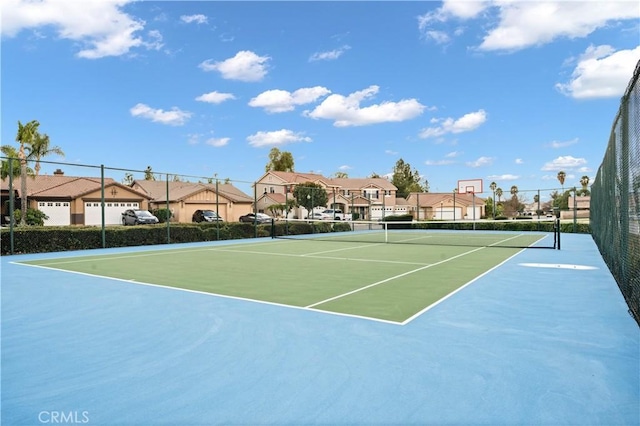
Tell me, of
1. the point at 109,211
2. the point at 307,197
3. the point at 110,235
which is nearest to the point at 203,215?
the point at 109,211

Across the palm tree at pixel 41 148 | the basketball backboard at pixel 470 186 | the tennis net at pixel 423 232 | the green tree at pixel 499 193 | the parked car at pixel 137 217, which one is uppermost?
the palm tree at pixel 41 148

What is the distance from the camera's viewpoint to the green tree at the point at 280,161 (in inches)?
3130

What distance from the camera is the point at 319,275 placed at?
9.55 meters

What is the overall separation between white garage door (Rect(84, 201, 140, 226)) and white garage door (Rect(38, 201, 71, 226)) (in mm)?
1739

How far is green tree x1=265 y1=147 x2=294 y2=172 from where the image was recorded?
79.5 metres

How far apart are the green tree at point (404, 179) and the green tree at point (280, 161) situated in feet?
77.6

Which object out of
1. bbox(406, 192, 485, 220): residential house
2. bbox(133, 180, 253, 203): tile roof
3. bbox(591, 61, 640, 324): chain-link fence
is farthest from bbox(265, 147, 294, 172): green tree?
bbox(591, 61, 640, 324): chain-link fence

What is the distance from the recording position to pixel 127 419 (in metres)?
3.01

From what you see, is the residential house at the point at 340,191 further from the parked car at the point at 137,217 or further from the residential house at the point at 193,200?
the parked car at the point at 137,217

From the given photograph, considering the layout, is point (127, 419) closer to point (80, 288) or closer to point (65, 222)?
point (80, 288)

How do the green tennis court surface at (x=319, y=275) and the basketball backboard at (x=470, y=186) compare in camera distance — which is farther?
the basketball backboard at (x=470, y=186)

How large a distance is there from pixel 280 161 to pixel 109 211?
4532 centimetres

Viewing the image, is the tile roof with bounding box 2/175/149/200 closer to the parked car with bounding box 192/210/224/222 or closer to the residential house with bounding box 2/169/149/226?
the residential house with bounding box 2/169/149/226

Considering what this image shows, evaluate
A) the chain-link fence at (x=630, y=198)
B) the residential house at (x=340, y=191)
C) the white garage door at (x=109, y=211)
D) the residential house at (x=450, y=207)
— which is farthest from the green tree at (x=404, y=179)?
the chain-link fence at (x=630, y=198)
